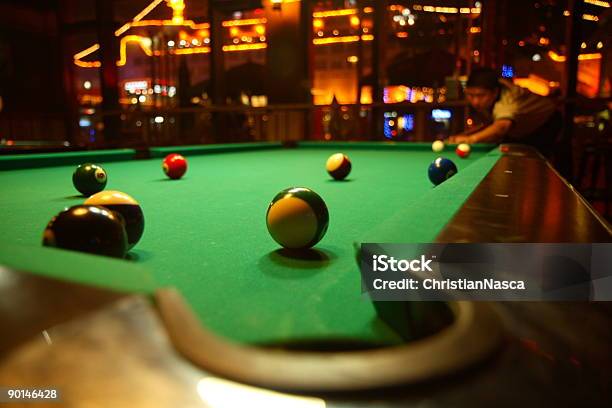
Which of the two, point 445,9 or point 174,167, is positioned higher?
point 445,9

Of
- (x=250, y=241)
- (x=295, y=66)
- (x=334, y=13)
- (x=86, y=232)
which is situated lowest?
(x=250, y=241)

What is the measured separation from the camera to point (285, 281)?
1006mm

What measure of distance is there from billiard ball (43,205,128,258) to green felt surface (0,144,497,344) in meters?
0.10

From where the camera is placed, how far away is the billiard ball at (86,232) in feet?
3.43

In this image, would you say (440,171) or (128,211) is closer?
(128,211)

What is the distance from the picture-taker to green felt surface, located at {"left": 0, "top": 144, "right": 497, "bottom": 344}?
0.71 meters

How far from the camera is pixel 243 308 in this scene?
2.64 ft

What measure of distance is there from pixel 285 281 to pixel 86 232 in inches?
17.5

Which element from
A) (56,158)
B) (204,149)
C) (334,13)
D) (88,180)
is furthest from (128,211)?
(334,13)

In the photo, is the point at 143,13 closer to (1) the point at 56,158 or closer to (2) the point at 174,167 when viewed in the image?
(1) the point at 56,158

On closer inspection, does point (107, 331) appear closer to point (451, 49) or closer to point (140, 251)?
point (140, 251)

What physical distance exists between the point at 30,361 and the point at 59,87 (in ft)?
49.2

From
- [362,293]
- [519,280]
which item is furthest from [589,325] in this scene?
[362,293]

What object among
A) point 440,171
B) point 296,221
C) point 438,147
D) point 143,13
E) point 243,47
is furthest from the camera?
point 243,47
